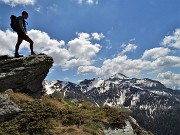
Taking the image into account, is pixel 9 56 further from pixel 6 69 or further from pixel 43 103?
pixel 43 103

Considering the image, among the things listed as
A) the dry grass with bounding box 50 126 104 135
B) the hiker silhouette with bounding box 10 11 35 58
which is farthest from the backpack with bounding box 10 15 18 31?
the dry grass with bounding box 50 126 104 135

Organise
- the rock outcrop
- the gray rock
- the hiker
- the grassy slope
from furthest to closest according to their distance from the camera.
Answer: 1. the rock outcrop
2. the hiker
3. the gray rock
4. the grassy slope

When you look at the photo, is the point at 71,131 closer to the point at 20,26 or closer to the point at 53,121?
the point at 53,121

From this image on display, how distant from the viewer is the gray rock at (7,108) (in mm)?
18658

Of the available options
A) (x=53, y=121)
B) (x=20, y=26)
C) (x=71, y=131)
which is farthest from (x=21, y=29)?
(x=71, y=131)

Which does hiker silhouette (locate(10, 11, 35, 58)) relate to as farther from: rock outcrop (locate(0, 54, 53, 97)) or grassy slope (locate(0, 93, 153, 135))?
grassy slope (locate(0, 93, 153, 135))

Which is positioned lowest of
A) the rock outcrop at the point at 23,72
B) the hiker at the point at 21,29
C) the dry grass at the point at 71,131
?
the dry grass at the point at 71,131

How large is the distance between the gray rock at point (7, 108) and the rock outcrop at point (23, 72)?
6.01 meters

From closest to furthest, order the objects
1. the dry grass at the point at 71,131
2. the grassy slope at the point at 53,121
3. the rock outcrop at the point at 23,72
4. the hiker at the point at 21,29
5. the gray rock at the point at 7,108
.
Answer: the dry grass at the point at 71,131, the grassy slope at the point at 53,121, the gray rock at the point at 7,108, the hiker at the point at 21,29, the rock outcrop at the point at 23,72

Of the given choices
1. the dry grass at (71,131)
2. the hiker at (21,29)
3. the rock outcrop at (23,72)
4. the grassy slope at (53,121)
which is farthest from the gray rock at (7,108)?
the hiker at (21,29)

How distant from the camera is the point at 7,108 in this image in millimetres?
19016

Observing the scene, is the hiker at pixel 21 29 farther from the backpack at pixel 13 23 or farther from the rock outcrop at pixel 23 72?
the rock outcrop at pixel 23 72

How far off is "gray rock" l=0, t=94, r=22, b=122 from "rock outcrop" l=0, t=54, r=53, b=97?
6.01m

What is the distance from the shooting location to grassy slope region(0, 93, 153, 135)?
57.7 feet
